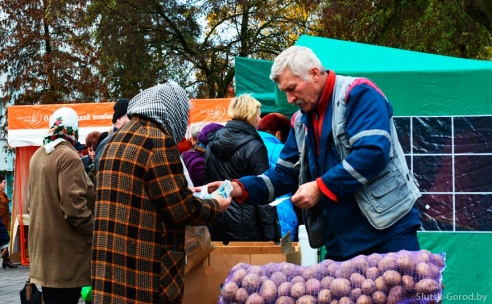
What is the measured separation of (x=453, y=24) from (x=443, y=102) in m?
8.01

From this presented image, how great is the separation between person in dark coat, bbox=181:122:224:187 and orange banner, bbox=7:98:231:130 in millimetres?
5901

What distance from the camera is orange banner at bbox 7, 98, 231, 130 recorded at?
1282cm

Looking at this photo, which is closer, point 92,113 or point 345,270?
point 345,270

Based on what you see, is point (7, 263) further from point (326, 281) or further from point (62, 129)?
point (326, 281)

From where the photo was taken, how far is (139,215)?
378 cm

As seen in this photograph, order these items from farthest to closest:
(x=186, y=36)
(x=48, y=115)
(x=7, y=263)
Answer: (x=186, y=36) < (x=7, y=263) < (x=48, y=115)

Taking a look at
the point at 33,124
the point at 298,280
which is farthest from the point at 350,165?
the point at 33,124

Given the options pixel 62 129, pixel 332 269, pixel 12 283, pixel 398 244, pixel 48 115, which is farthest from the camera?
pixel 48 115

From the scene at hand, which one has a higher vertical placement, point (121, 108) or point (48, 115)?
point (48, 115)

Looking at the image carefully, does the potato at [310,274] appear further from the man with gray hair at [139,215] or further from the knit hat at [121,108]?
the knit hat at [121,108]

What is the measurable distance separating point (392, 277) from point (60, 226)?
2978 millimetres

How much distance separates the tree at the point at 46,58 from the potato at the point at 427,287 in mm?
24291

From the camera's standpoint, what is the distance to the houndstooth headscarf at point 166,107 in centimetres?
391

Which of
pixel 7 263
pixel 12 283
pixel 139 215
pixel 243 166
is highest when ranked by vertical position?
pixel 243 166
